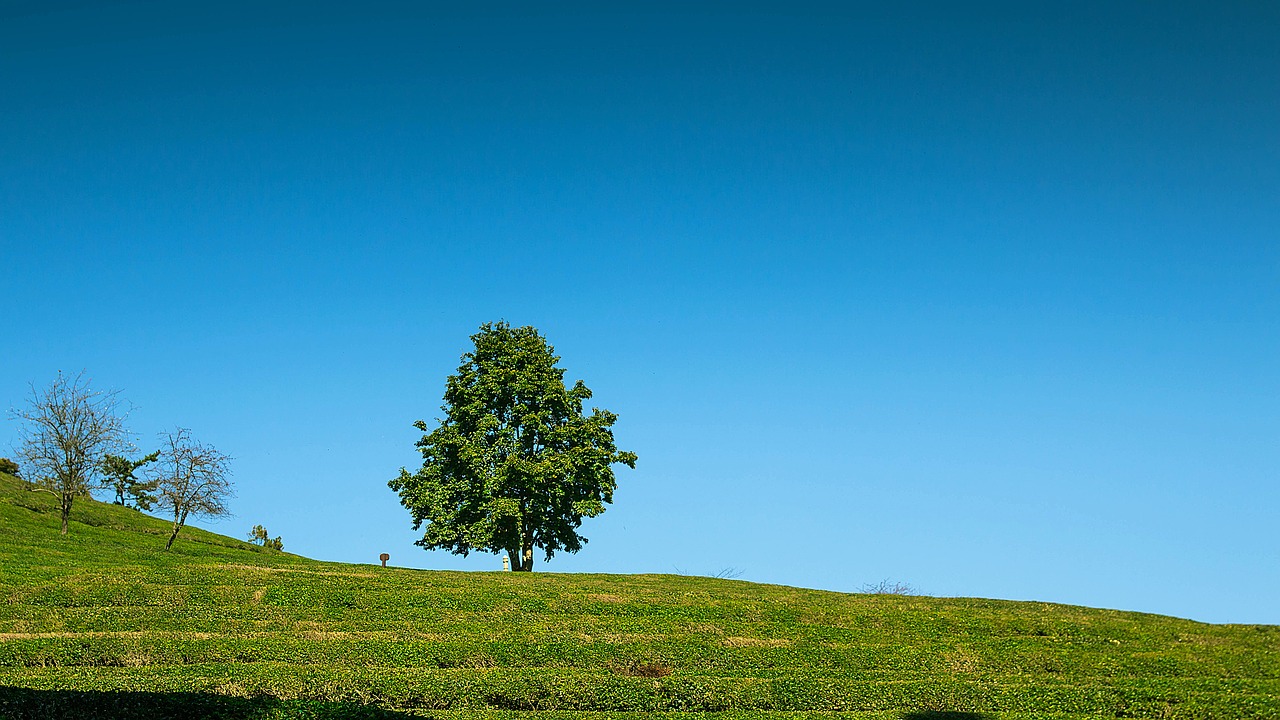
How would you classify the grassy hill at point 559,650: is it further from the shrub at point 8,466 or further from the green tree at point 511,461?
the shrub at point 8,466

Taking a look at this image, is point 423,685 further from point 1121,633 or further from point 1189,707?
point 1121,633

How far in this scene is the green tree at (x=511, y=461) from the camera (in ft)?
147

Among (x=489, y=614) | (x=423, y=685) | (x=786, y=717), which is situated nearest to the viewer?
(x=786, y=717)

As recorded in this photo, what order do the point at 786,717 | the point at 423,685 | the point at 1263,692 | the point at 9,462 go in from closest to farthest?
the point at 786,717, the point at 423,685, the point at 1263,692, the point at 9,462

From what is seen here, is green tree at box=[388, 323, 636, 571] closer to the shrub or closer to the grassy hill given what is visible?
the grassy hill

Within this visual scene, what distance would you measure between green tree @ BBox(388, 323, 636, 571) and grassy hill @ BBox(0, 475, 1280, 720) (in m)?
7.99

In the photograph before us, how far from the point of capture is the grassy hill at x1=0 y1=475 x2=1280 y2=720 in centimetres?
1803

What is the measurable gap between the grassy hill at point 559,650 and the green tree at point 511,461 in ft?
26.2

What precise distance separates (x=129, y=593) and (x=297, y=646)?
943 centimetres

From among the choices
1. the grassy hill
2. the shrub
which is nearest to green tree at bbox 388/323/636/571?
the grassy hill

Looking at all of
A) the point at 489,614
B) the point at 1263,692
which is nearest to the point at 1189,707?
the point at 1263,692

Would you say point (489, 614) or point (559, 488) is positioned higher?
point (559, 488)

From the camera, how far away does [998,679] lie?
861 inches

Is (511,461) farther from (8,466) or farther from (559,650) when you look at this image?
(8,466)
